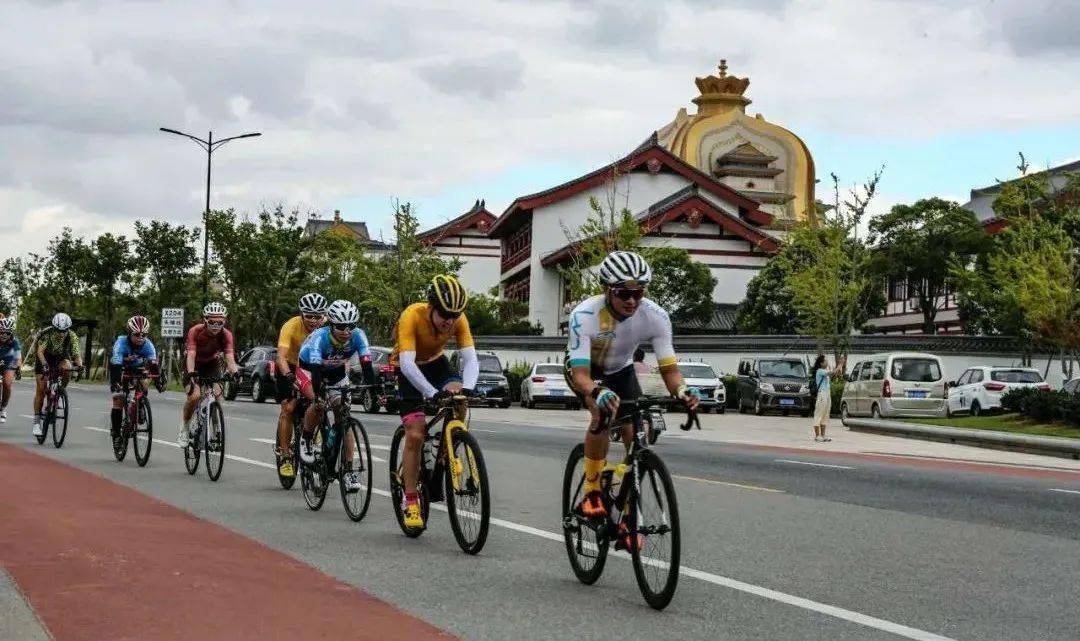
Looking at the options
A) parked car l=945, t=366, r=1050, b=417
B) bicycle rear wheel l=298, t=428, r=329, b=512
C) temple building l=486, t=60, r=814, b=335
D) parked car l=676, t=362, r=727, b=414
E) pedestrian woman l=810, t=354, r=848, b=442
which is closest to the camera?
bicycle rear wheel l=298, t=428, r=329, b=512

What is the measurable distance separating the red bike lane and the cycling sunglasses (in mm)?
1978

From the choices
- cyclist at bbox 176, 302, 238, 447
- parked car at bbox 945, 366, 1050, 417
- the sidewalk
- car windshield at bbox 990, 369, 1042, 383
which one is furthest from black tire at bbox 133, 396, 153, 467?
car windshield at bbox 990, 369, 1042, 383

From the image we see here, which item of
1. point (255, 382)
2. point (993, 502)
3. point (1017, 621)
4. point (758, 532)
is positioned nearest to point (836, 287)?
point (255, 382)

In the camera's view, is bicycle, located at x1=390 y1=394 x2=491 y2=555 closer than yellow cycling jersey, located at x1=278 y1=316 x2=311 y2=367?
Yes

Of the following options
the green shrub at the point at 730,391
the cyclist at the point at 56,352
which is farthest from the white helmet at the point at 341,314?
the green shrub at the point at 730,391

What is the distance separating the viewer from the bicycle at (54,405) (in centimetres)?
1957

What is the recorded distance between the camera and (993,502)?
14422 mm

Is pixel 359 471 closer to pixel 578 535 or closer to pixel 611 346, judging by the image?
pixel 578 535

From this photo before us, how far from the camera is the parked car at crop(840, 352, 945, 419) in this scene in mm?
35656

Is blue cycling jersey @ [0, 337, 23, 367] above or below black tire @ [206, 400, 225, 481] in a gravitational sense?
above

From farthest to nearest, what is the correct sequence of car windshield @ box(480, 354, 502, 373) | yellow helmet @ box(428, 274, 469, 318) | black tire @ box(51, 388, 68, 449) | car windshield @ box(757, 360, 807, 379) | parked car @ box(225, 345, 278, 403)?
car windshield @ box(480, 354, 502, 373) → car windshield @ box(757, 360, 807, 379) → parked car @ box(225, 345, 278, 403) → black tire @ box(51, 388, 68, 449) → yellow helmet @ box(428, 274, 469, 318)

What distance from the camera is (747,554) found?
9.84 m

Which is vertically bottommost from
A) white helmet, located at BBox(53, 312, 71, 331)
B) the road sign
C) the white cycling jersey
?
the white cycling jersey

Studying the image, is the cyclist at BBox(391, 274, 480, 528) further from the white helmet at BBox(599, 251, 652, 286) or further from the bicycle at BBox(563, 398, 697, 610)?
the white helmet at BBox(599, 251, 652, 286)
